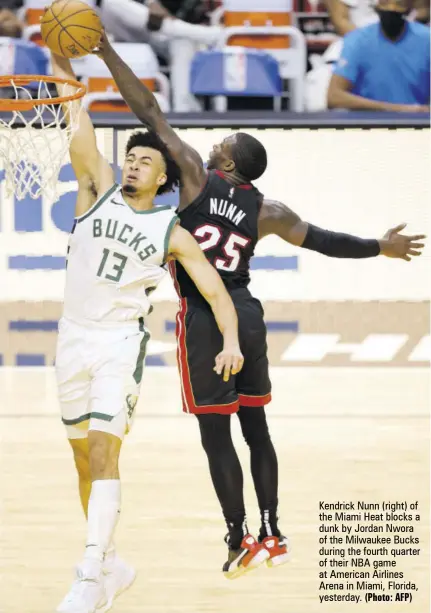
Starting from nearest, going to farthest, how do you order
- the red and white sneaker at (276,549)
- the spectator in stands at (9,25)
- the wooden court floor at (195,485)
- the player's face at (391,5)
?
1. the wooden court floor at (195,485)
2. the red and white sneaker at (276,549)
3. the player's face at (391,5)
4. the spectator in stands at (9,25)

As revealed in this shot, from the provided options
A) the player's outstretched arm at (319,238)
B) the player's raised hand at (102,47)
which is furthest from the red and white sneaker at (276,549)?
the player's raised hand at (102,47)

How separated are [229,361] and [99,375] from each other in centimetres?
60

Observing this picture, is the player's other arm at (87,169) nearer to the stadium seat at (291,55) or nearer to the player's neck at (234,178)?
the player's neck at (234,178)

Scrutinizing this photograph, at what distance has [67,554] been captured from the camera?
21.3 ft

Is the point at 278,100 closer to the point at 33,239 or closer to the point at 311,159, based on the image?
the point at 311,159

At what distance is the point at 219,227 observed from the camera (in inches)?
249

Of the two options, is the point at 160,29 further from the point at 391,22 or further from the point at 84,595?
the point at 84,595

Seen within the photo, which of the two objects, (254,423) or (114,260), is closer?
(114,260)

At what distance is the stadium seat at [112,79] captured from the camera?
36.7ft

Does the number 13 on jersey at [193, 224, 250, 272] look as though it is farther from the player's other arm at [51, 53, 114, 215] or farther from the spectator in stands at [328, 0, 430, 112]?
the spectator in stands at [328, 0, 430, 112]

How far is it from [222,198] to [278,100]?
530cm

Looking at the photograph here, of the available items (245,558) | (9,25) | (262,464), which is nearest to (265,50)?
(9,25)

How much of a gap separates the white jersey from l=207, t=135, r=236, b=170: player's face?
62 centimetres

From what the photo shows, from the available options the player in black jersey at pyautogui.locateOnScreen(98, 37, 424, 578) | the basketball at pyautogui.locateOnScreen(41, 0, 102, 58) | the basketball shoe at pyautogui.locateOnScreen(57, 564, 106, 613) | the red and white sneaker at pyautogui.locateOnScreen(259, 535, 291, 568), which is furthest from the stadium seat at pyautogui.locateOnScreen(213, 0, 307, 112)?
the basketball shoe at pyautogui.locateOnScreen(57, 564, 106, 613)
